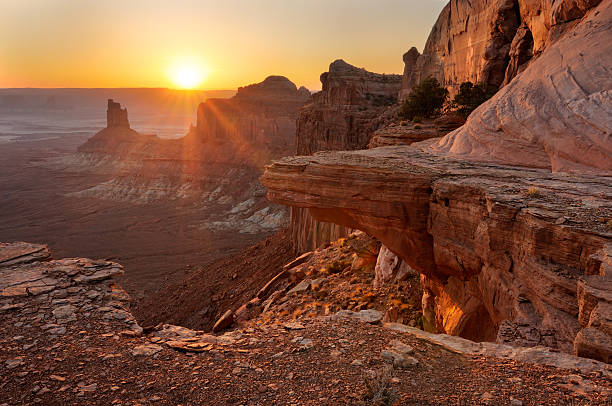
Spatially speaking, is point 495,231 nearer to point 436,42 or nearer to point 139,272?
point 436,42

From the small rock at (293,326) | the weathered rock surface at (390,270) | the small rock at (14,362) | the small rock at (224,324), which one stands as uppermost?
the small rock at (293,326)

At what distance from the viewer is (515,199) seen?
28.1 ft

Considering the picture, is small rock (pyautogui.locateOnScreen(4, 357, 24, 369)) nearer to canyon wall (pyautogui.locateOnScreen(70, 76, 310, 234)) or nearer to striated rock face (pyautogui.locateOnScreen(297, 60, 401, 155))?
striated rock face (pyautogui.locateOnScreen(297, 60, 401, 155))

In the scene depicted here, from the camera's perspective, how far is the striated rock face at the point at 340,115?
111ft

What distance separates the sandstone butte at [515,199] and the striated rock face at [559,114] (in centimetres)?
4

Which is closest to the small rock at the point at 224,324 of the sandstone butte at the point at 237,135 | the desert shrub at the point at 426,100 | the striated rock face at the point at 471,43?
the desert shrub at the point at 426,100

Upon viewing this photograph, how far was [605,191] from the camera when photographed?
28.7 feet

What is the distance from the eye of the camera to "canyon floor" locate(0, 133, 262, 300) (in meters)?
39.5

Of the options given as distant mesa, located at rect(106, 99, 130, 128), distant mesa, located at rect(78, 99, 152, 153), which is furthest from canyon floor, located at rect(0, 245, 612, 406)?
distant mesa, located at rect(106, 99, 130, 128)

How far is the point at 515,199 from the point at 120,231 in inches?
2039

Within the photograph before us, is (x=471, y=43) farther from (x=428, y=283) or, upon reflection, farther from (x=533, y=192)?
→ (x=533, y=192)

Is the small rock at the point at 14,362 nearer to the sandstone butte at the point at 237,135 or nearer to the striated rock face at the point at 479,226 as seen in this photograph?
the striated rock face at the point at 479,226

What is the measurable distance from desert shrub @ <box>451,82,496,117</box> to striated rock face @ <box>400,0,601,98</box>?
1.95 ft

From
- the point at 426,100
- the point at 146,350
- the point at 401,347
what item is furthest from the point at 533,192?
the point at 426,100
